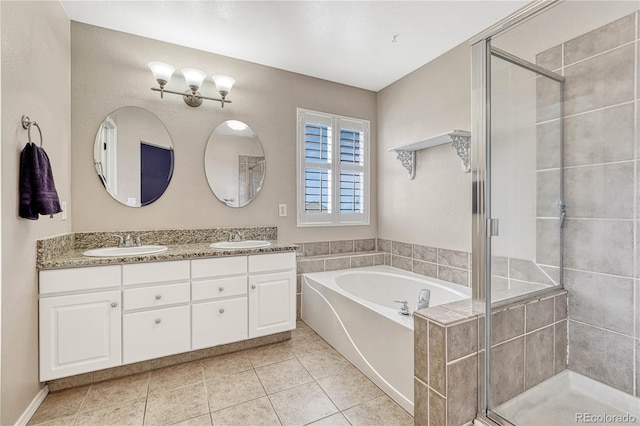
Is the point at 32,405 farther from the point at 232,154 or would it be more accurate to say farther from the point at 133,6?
the point at 133,6

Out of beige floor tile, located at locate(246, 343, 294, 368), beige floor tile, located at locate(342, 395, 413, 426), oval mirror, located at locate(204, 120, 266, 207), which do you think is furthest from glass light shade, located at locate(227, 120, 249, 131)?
beige floor tile, located at locate(342, 395, 413, 426)

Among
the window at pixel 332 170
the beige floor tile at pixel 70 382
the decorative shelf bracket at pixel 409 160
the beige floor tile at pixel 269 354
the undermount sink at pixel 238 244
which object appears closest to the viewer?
the beige floor tile at pixel 70 382

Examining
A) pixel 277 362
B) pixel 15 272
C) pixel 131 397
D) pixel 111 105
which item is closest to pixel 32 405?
pixel 131 397

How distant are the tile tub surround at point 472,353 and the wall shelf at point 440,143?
1.19m

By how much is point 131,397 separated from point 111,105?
2143 millimetres

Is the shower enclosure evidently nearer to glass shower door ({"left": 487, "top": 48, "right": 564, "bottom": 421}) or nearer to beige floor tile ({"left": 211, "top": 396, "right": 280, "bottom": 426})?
glass shower door ({"left": 487, "top": 48, "right": 564, "bottom": 421})

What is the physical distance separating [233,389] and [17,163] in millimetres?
1782

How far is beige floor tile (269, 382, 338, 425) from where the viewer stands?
1.60 meters

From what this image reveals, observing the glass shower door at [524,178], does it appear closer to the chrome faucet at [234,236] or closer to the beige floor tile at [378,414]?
the beige floor tile at [378,414]

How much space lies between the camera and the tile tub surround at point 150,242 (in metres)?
1.78

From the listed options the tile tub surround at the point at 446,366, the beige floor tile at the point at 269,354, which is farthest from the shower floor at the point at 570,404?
the beige floor tile at the point at 269,354

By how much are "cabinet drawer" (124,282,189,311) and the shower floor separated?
201 centimetres

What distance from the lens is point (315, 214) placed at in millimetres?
3119

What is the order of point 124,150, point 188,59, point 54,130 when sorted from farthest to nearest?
1. point 188,59
2. point 124,150
3. point 54,130
